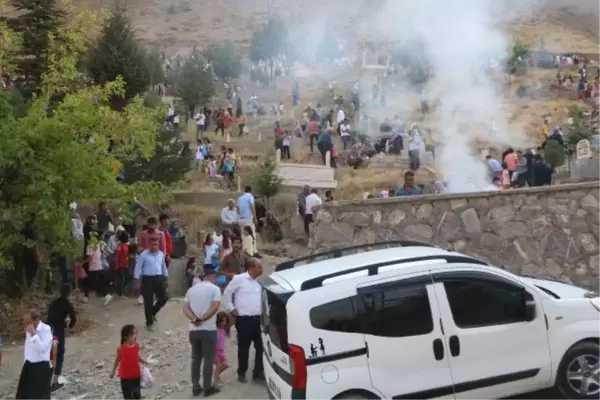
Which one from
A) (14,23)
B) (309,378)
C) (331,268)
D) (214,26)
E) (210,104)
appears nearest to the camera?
(309,378)

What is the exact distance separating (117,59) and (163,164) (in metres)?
6.64

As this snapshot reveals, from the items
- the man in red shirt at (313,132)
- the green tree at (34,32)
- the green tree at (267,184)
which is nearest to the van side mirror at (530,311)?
the green tree at (267,184)

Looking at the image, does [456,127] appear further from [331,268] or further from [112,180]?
[331,268]

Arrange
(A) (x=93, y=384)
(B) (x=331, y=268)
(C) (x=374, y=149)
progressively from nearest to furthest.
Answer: (B) (x=331, y=268)
(A) (x=93, y=384)
(C) (x=374, y=149)

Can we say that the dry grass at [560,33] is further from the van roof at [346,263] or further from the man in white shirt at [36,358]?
the man in white shirt at [36,358]

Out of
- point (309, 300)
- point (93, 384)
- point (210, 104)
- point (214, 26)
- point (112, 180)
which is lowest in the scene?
point (93, 384)

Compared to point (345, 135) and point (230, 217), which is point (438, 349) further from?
point (345, 135)

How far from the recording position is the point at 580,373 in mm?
6883

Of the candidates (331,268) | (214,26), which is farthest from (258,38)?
(331,268)

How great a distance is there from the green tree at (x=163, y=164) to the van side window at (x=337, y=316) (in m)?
13.6

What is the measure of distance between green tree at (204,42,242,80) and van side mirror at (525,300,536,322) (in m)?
44.3

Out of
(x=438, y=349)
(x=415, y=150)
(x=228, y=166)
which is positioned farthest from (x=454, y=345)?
(x=415, y=150)

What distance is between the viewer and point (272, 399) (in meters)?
6.95

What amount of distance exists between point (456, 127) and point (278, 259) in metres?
13.8
